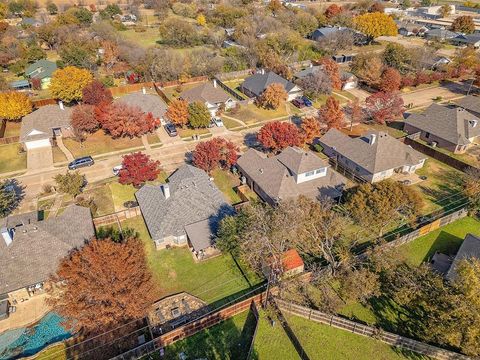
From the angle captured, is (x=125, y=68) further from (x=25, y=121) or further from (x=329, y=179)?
(x=329, y=179)

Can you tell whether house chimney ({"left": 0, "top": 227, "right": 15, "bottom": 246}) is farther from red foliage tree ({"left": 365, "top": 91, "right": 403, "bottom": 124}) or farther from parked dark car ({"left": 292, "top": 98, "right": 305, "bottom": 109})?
red foliage tree ({"left": 365, "top": 91, "right": 403, "bottom": 124})

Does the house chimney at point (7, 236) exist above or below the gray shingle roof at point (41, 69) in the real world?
above

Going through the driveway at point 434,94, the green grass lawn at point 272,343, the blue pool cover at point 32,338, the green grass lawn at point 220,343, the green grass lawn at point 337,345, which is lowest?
the driveway at point 434,94

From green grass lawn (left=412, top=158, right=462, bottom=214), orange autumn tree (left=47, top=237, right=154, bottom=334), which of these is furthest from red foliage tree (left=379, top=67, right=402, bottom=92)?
orange autumn tree (left=47, top=237, right=154, bottom=334)

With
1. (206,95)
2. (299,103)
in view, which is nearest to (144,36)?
(206,95)

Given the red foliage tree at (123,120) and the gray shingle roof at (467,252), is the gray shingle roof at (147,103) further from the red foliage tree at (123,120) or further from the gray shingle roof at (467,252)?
the gray shingle roof at (467,252)

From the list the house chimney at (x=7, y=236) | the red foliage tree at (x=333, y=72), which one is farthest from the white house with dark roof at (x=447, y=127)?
the house chimney at (x=7, y=236)
